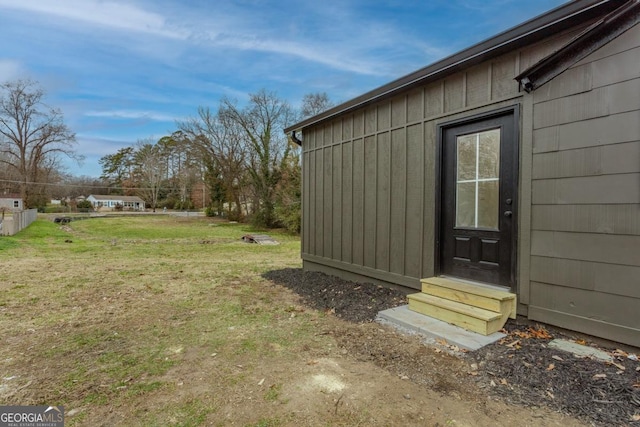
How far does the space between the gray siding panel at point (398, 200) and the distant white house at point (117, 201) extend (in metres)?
53.1

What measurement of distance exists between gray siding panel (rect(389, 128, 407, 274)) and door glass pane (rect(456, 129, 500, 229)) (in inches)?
27.6

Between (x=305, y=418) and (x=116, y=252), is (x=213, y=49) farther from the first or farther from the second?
(x=305, y=418)

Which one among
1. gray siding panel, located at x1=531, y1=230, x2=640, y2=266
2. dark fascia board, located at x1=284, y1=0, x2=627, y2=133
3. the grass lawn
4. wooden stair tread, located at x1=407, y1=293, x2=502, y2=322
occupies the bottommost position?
the grass lawn

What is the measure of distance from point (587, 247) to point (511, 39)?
5.99ft

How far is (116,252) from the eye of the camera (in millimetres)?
8695

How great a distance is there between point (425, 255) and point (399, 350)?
1.40 metres

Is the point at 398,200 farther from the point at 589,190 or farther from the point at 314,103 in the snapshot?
the point at 314,103

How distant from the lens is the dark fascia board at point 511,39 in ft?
7.77

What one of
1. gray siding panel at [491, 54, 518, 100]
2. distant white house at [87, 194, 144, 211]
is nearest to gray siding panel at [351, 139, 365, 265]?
gray siding panel at [491, 54, 518, 100]

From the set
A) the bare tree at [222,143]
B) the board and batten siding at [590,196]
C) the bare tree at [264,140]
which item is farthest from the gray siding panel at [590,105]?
the bare tree at [222,143]

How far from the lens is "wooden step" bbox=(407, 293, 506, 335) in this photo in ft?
8.79

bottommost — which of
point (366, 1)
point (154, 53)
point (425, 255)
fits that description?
point (425, 255)

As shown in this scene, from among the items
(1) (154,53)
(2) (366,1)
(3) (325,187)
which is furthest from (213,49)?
(3) (325,187)

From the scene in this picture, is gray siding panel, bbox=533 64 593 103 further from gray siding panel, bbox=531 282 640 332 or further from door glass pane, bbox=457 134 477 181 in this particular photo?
gray siding panel, bbox=531 282 640 332
